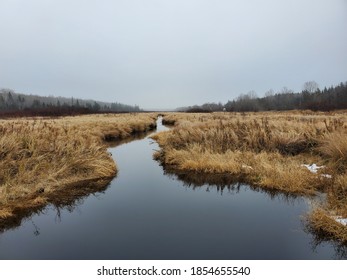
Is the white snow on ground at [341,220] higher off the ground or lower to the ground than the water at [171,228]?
higher

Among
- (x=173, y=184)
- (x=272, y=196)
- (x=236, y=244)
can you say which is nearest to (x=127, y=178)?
(x=173, y=184)

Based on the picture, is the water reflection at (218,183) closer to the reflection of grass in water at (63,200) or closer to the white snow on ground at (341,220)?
the white snow on ground at (341,220)

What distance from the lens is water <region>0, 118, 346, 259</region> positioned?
5117 mm

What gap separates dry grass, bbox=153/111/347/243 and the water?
2.09 ft

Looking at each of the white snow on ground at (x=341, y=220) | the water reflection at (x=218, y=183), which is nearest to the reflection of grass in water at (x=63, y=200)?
the water reflection at (x=218, y=183)

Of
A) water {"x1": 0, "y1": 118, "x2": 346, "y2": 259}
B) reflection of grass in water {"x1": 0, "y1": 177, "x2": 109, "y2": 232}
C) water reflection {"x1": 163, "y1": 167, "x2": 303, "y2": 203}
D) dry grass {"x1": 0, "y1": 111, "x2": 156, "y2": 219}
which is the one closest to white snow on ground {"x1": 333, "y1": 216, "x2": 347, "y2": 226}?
water {"x1": 0, "y1": 118, "x2": 346, "y2": 259}

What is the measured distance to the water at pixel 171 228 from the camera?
16.8ft

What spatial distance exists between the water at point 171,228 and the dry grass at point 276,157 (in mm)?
636

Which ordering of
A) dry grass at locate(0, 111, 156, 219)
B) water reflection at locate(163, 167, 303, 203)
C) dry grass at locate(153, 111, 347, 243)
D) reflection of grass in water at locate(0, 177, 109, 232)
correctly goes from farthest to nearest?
1. water reflection at locate(163, 167, 303, 203)
2. dry grass at locate(0, 111, 156, 219)
3. dry grass at locate(153, 111, 347, 243)
4. reflection of grass in water at locate(0, 177, 109, 232)

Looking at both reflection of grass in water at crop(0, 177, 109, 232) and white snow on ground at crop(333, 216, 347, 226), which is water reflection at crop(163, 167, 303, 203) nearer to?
white snow on ground at crop(333, 216, 347, 226)

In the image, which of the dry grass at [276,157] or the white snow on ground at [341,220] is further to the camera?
the dry grass at [276,157]

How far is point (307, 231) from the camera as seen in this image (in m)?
5.79

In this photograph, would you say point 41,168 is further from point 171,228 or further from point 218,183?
point 218,183
